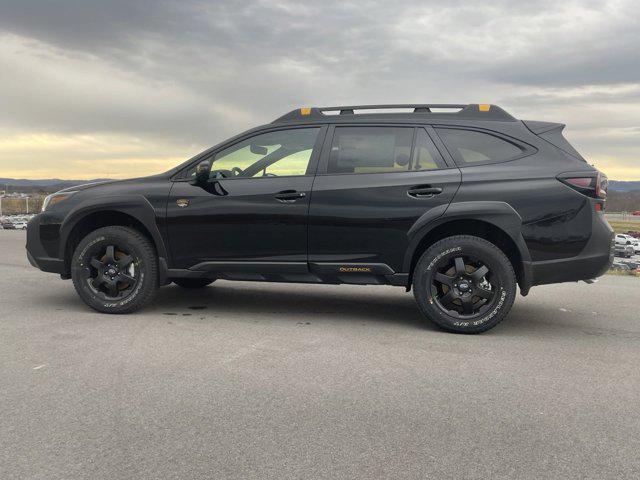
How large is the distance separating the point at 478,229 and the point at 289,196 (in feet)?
5.39

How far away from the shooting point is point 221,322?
5043mm

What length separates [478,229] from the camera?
4.89 metres

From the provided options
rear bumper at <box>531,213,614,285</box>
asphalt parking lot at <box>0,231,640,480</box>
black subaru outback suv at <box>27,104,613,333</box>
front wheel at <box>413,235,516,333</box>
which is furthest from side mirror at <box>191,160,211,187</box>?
rear bumper at <box>531,213,614,285</box>

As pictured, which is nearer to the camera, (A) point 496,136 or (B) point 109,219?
(A) point 496,136

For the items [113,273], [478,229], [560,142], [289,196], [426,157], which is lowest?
[113,273]

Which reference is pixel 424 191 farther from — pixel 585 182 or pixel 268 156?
pixel 268 156

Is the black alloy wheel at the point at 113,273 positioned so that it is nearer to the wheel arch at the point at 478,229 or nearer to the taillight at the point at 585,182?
the wheel arch at the point at 478,229

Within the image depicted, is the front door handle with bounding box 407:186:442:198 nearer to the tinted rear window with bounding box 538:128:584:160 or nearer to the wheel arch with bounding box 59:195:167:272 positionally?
the tinted rear window with bounding box 538:128:584:160

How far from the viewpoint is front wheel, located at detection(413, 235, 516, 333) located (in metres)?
4.60

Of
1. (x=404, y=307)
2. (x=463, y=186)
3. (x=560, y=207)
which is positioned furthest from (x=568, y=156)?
(x=404, y=307)

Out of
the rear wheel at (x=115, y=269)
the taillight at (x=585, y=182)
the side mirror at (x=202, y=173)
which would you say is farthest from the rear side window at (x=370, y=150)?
the rear wheel at (x=115, y=269)

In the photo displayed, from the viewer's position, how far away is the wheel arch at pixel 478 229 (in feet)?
15.2

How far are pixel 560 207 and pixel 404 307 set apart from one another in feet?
6.37

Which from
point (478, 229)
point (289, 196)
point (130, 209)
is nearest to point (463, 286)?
point (478, 229)
